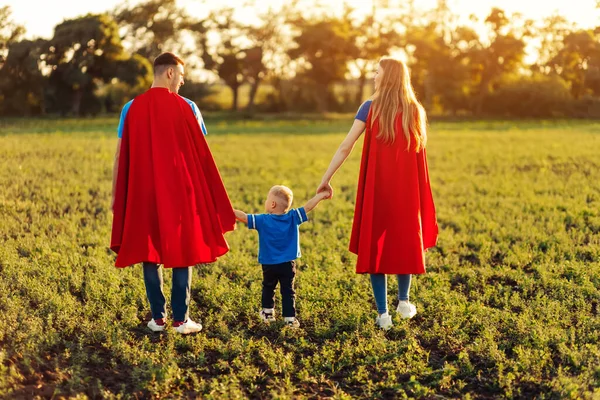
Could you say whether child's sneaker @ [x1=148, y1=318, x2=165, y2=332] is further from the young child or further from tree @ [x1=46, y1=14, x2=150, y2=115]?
tree @ [x1=46, y1=14, x2=150, y2=115]

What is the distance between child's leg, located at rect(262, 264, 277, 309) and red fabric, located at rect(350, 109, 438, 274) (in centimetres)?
75

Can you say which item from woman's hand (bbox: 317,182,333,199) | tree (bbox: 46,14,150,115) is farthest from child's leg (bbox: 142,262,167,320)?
tree (bbox: 46,14,150,115)

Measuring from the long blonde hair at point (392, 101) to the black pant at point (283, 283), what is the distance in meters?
1.38

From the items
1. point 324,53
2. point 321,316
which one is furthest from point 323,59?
point 321,316

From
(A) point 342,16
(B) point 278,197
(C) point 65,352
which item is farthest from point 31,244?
(A) point 342,16

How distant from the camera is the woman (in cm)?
567

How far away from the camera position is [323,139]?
27.6m

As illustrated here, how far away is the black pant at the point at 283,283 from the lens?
230 inches

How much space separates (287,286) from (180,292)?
93 centimetres

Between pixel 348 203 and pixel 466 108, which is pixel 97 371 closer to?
pixel 348 203

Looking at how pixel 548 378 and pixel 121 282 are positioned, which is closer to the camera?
pixel 548 378

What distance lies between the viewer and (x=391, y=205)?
19.0 feet

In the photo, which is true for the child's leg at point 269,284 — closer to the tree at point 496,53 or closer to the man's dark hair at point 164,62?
the man's dark hair at point 164,62

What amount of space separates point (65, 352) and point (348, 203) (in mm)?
7739
